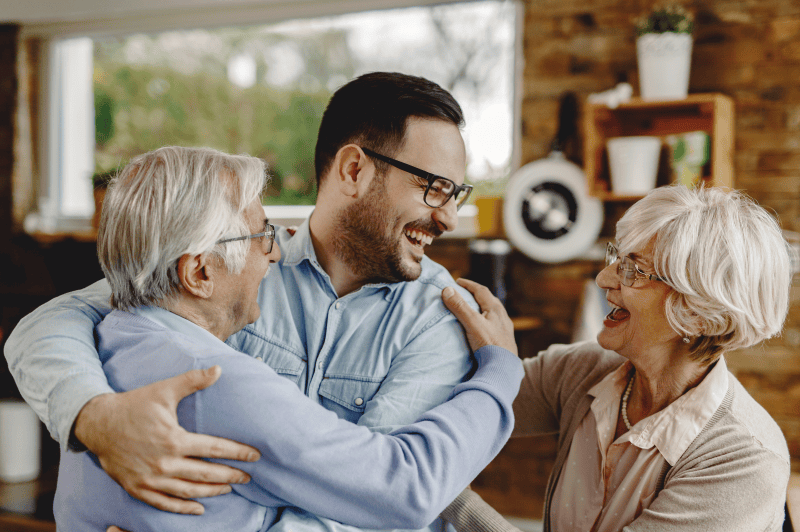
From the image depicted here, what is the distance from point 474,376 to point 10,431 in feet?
11.0

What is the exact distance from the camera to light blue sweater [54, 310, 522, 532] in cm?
98

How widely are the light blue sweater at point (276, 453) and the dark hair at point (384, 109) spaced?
615mm

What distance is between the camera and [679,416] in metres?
1.34

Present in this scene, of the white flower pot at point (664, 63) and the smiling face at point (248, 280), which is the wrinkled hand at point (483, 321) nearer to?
the smiling face at point (248, 280)

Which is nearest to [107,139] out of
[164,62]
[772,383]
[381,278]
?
[164,62]

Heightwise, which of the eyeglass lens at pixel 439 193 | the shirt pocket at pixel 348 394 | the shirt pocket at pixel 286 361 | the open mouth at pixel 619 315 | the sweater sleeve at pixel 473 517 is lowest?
the sweater sleeve at pixel 473 517

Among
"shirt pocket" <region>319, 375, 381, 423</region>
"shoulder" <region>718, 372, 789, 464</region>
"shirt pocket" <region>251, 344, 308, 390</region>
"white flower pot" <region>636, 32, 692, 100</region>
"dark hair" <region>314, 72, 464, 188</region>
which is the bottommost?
"shoulder" <region>718, 372, 789, 464</region>

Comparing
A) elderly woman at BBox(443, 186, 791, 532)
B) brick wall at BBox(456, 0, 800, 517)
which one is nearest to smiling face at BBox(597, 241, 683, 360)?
elderly woman at BBox(443, 186, 791, 532)

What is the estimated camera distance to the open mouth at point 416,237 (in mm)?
1493

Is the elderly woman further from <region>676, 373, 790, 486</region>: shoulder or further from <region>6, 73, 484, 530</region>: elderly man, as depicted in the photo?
<region>6, 73, 484, 530</region>: elderly man

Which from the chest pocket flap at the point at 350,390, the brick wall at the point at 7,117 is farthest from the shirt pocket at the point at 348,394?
the brick wall at the point at 7,117

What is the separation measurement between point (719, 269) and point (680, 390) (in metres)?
0.29

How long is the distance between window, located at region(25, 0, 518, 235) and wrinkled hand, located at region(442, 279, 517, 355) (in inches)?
91.4

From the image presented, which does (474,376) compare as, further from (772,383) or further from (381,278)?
(772,383)
